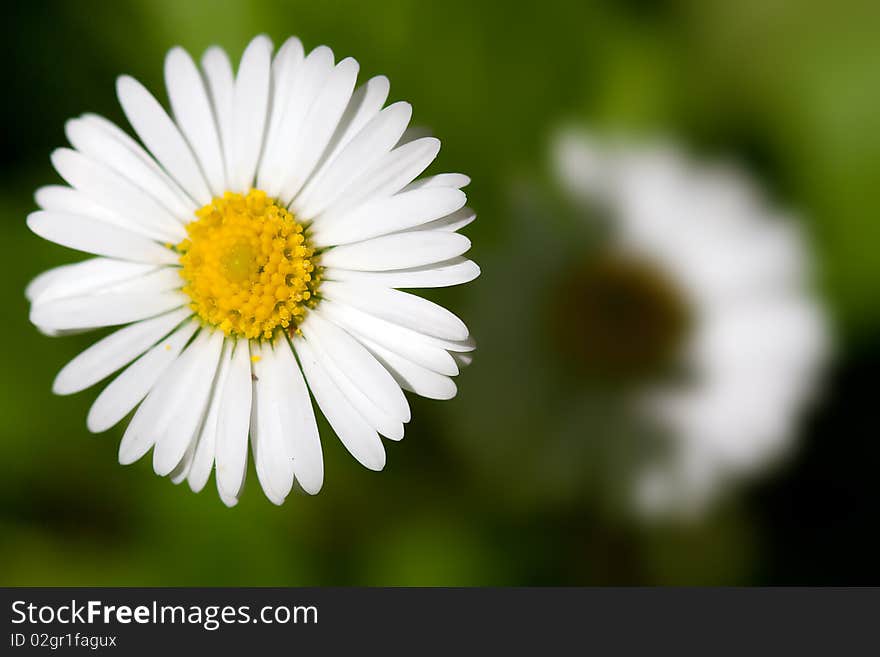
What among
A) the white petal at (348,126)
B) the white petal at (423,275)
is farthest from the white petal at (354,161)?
the white petal at (423,275)

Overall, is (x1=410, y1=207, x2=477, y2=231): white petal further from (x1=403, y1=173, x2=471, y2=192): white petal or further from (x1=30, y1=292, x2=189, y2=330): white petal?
(x1=30, y1=292, x2=189, y2=330): white petal

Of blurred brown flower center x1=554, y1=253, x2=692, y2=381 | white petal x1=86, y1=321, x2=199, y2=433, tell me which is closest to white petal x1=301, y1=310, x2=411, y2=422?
white petal x1=86, y1=321, x2=199, y2=433

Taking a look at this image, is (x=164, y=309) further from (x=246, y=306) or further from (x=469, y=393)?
(x=469, y=393)

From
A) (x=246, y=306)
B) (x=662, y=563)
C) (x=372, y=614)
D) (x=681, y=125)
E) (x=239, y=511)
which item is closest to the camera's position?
(x=246, y=306)

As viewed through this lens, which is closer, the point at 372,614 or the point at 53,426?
the point at 372,614

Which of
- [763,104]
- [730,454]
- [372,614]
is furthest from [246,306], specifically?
[763,104]

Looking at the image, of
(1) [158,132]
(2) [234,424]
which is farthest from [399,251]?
(1) [158,132]

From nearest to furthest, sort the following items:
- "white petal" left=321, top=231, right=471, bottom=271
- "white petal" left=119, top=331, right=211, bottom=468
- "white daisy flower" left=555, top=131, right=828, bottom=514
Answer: "white petal" left=321, top=231, right=471, bottom=271
"white petal" left=119, top=331, right=211, bottom=468
"white daisy flower" left=555, top=131, right=828, bottom=514

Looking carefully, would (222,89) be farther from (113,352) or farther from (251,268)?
(113,352)
